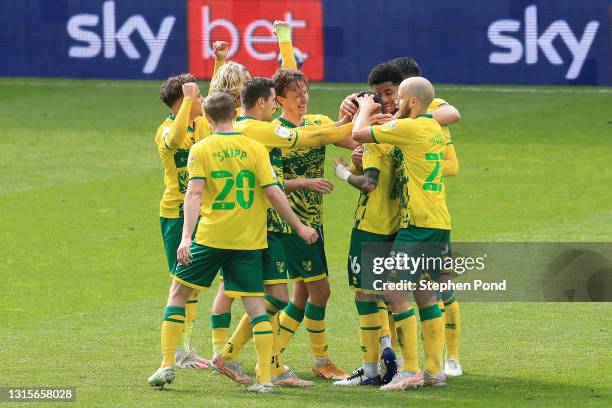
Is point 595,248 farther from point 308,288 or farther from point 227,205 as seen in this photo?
point 227,205

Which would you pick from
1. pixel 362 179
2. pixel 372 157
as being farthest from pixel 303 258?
pixel 372 157

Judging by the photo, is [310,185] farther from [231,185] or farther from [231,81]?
[231,81]

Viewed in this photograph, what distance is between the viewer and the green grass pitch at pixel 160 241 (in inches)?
350

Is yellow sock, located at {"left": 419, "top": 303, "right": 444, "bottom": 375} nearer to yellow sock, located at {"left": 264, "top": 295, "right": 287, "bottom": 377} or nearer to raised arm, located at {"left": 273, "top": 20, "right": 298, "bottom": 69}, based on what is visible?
yellow sock, located at {"left": 264, "top": 295, "right": 287, "bottom": 377}

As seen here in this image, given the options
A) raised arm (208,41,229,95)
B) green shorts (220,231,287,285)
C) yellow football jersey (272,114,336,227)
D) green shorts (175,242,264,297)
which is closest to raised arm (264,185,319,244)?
green shorts (175,242,264,297)

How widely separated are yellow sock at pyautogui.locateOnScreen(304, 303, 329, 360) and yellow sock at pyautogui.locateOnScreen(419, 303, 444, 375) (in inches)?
34.1

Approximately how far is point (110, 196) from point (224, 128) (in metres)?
9.11

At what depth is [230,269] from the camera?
28.5 ft

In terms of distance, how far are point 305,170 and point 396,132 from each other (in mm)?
1006

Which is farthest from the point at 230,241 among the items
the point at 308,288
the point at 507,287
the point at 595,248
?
the point at 595,248

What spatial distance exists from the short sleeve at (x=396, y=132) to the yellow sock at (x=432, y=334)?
45.8 inches

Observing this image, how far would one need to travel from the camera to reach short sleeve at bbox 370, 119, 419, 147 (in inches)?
336

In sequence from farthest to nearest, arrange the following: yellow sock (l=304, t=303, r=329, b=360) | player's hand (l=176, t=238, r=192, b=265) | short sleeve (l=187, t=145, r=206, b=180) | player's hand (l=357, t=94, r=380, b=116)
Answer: yellow sock (l=304, t=303, r=329, b=360) → player's hand (l=357, t=94, r=380, b=116) → short sleeve (l=187, t=145, r=206, b=180) → player's hand (l=176, t=238, r=192, b=265)

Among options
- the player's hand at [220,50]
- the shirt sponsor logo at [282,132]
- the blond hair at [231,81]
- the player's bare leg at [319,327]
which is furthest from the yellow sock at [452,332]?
the player's hand at [220,50]
